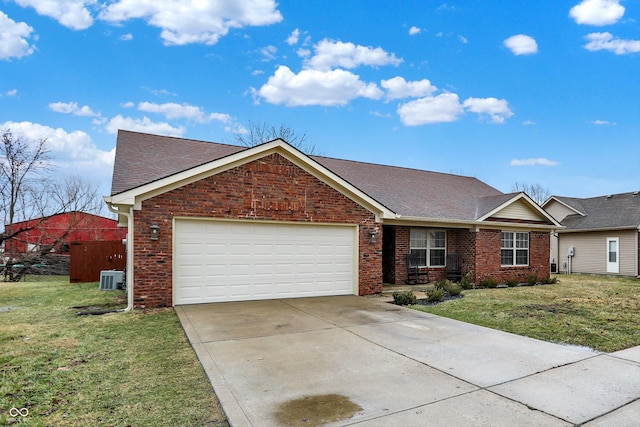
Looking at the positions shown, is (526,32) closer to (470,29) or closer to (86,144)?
(470,29)

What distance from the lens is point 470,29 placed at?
15289 mm

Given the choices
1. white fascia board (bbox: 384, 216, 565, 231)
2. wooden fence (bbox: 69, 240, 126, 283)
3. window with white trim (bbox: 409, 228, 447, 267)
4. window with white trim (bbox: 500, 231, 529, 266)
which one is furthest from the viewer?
wooden fence (bbox: 69, 240, 126, 283)

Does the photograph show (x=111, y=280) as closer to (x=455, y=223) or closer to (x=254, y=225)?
(x=254, y=225)

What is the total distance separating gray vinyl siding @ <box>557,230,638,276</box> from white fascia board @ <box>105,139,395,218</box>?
15.4 metres

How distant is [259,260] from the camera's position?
998cm

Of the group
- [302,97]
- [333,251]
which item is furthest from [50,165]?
[302,97]

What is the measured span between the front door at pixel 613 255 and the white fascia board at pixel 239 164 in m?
15.6

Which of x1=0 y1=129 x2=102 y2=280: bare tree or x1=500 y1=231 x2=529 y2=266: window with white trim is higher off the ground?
x1=0 y1=129 x2=102 y2=280: bare tree

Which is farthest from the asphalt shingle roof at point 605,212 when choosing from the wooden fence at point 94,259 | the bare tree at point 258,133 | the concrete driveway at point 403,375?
the wooden fence at point 94,259

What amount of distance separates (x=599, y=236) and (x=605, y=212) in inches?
75.1

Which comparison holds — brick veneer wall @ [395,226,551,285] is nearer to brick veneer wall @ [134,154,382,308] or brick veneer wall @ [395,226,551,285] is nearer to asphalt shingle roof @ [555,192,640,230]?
brick veneer wall @ [134,154,382,308]

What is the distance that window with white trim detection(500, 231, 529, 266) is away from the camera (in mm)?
15688

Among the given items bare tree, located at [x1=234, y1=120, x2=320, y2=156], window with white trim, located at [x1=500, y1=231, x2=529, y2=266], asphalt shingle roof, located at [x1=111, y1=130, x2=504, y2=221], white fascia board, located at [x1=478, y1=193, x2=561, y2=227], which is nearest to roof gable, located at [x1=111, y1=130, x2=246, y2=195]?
asphalt shingle roof, located at [x1=111, y1=130, x2=504, y2=221]

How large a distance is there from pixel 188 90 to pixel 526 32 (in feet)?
48.6
